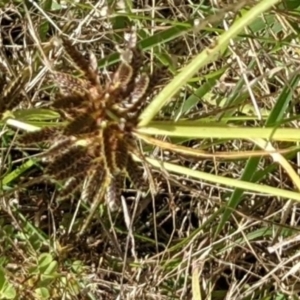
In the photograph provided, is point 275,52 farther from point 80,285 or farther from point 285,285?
point 80,285

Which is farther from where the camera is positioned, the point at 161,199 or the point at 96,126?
the point at 161,199

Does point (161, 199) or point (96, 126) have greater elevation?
point (96, 126)

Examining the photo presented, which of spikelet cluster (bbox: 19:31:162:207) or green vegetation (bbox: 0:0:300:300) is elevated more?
spikelet cluster (bbox: 19:31:162:207)

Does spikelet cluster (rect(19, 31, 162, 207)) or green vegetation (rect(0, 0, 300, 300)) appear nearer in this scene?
spikelet cluster (rect(19, 31, 162, 207))

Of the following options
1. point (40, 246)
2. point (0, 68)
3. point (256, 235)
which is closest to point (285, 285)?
point (256, 235)
